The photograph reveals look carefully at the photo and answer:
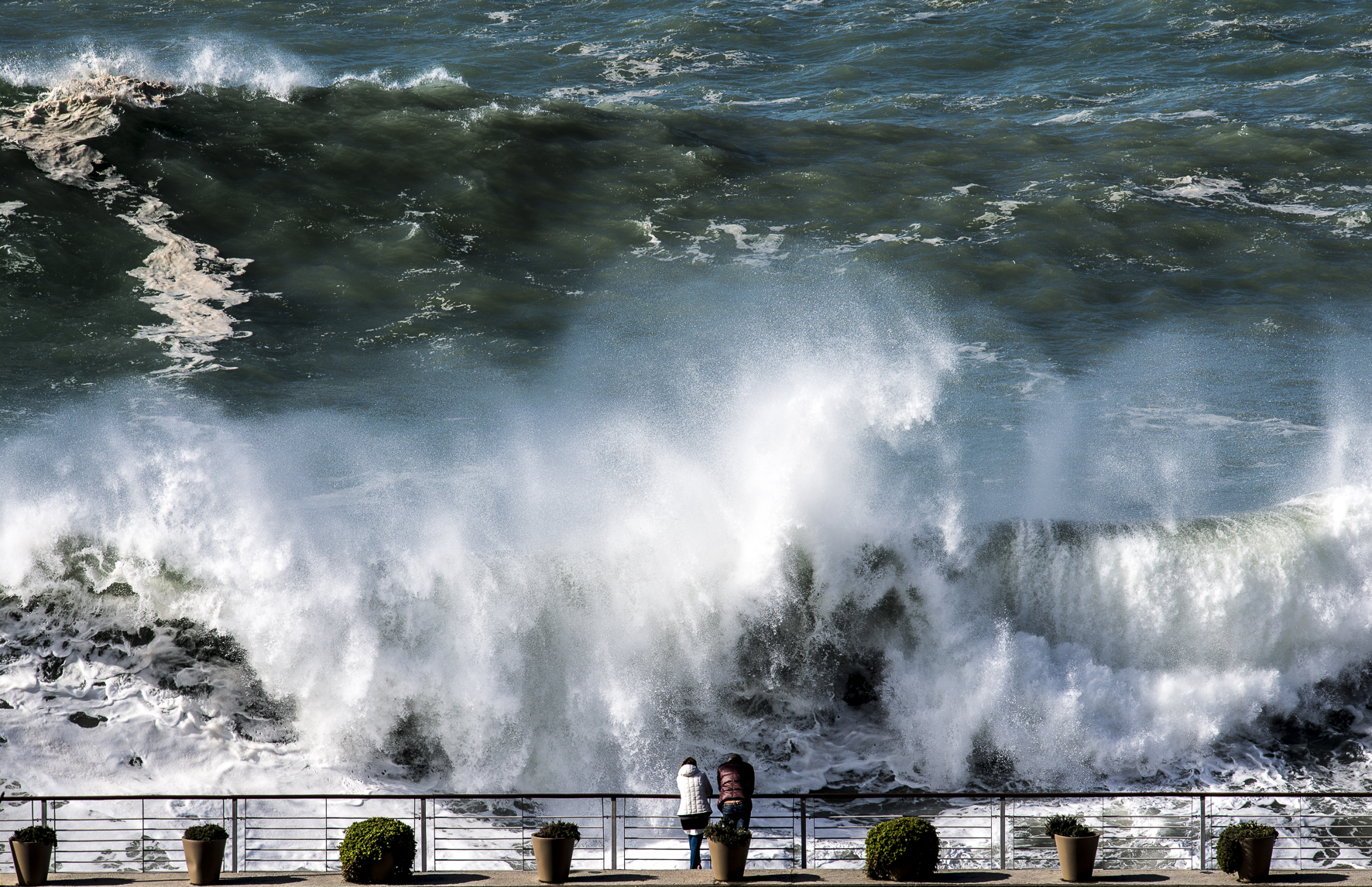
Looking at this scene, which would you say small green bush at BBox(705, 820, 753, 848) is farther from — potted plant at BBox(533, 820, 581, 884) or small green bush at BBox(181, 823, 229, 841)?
small green bush at BBox(181, 823, 229, 841)

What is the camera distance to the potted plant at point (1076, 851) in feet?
44.5

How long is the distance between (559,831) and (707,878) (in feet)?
5.53

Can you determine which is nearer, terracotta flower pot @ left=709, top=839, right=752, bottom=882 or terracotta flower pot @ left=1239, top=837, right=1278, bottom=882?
terracotta flower pot @ left=709, top=839, right=752, bottom=882

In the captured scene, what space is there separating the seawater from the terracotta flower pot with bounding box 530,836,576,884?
5.01 m

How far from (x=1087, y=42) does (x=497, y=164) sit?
82.6ft

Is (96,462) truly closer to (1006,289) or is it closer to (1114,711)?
(1114,711)

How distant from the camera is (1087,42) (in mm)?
47281

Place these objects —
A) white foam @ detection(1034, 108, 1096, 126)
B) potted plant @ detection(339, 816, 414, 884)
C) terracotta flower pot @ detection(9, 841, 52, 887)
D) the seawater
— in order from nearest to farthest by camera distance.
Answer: terracotta flower pot @ detection(9, 841, 52, 887)
potted plant @ detection(339, 816, 414, 884)
the seawater
white foam @ detection(1034, 108, 1096, 126)

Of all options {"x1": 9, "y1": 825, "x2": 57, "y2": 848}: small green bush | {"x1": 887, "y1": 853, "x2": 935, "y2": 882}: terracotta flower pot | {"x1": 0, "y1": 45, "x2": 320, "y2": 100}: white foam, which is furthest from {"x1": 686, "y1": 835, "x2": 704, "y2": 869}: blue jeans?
{"x1": 0, "y1": 45, "x2": 320, "y2": 100}: white foam

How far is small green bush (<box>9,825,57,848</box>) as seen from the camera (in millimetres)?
12906

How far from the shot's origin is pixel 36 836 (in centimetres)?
1308

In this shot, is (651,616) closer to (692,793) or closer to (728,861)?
(692,793)

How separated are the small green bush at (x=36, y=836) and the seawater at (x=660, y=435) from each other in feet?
13.6

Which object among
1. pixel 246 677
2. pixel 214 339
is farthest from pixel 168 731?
pixel 214 339
